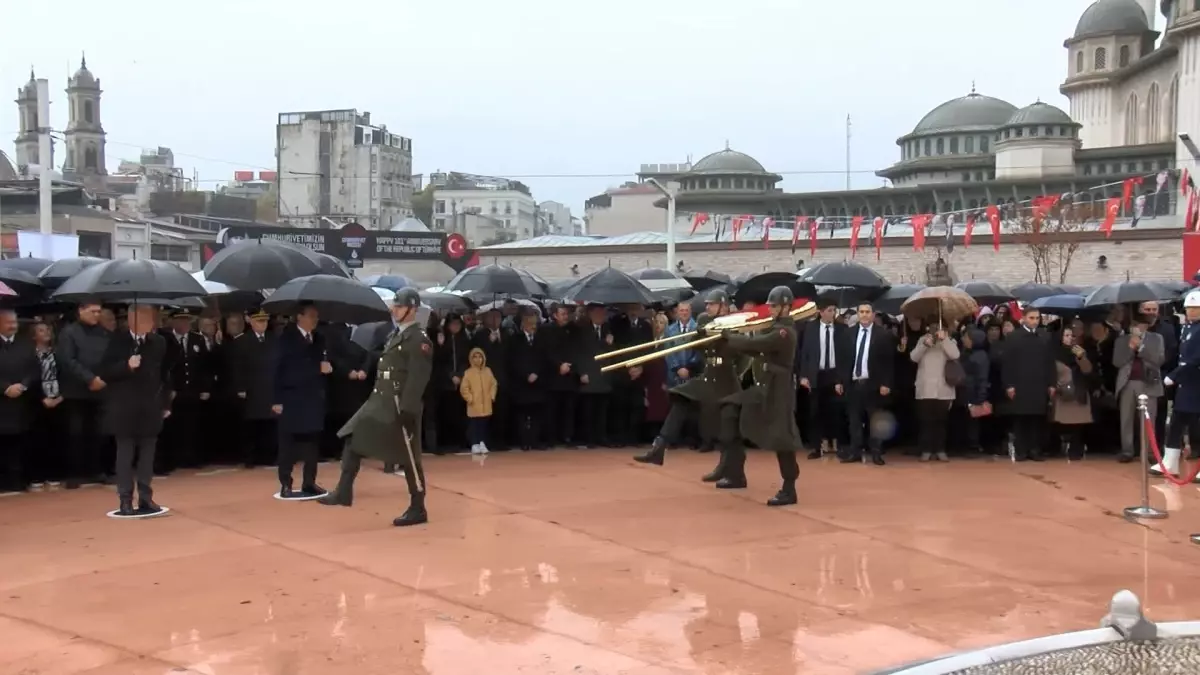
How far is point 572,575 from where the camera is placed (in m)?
7.03

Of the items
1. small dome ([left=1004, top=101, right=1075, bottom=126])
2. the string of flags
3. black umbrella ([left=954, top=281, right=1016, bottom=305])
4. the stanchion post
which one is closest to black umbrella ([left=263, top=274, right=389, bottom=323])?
the stanchion post

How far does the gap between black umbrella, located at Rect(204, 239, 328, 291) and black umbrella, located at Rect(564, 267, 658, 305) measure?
2.69 meters

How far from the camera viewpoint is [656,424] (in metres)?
12.9

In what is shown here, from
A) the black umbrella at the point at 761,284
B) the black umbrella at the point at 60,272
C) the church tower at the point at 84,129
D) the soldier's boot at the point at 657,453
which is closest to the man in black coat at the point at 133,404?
the black umbrella at the point at 60,272

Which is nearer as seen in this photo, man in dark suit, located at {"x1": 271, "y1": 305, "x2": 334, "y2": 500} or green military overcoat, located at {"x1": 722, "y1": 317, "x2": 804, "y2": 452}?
green military overcoat, located at {"x1": 722, "y1": 317, "x2": 804, "y2": 452}

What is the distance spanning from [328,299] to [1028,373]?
7.13 m

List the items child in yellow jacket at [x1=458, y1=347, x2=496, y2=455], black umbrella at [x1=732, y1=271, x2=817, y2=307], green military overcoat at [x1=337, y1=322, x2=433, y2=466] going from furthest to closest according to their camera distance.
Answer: black umbrella at [x1=732, y1=271, x2=817, y2=307], child in yellow jacket at [x1=458, y1=347, x2=496, y2=455], green military overcoat at [x1=337, y1=322, x2=433, y2=466]

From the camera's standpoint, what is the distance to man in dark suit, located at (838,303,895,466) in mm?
11484

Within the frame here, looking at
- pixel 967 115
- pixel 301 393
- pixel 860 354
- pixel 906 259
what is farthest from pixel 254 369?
pixel 967 115

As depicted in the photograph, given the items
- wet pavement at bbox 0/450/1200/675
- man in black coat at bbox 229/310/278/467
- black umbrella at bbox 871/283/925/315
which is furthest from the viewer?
black umbrella at bbox 871/283/925/315

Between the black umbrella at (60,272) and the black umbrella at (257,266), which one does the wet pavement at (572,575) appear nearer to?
the black umbrella at (257,266)

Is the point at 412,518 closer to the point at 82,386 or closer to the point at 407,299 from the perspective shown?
the point at 407,299

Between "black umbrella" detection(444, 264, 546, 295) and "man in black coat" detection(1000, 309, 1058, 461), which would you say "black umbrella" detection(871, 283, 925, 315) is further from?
"black umbrella" detection(444, 264, 546, 295)

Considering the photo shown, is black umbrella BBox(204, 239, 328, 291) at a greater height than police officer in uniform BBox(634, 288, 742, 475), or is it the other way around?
black umbrella BBox(204, 239, 328, 291)
